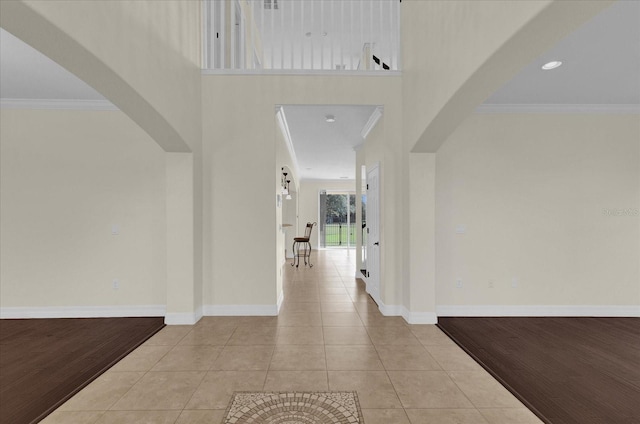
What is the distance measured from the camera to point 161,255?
14.1ft

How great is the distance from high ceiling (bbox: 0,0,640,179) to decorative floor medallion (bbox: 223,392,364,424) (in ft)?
11.2

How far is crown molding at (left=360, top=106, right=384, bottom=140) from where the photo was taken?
4346 mm

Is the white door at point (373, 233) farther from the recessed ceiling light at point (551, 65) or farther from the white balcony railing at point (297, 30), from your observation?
the recessed ceiling light at point (551, 65)

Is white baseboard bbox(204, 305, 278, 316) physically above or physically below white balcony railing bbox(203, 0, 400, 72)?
below

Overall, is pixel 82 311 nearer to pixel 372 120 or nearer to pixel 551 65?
pixel 372 120

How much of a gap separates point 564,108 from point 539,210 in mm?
1399

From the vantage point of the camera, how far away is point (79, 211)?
14.1ft

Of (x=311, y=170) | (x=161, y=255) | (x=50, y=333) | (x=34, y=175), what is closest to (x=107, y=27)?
(x=161, y=255)

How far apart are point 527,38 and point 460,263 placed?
306 cm

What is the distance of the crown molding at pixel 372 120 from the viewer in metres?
4.35

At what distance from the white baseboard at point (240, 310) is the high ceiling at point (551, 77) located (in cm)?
271

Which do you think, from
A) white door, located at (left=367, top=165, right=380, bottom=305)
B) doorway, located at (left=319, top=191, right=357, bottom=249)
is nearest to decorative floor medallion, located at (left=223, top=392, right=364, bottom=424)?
white door, located at (left=367, top=165, right=380, bottom=305)

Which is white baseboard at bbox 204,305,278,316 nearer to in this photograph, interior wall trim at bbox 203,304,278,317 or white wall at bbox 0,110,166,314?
interior wall trim at bbox 203,304,278,317

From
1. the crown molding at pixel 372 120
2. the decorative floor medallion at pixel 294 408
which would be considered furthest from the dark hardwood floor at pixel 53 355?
the crown molding at pixel 372 120
